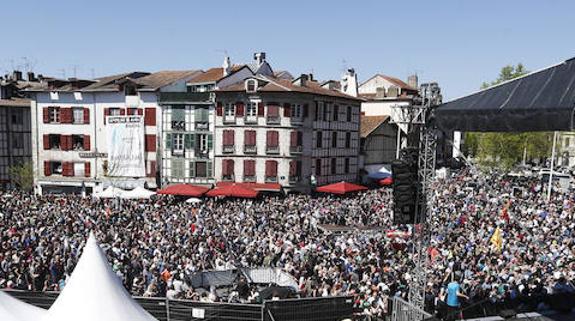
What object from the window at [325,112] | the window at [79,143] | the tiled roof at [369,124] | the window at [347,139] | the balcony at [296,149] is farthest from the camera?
the tiled roof at [369,124]

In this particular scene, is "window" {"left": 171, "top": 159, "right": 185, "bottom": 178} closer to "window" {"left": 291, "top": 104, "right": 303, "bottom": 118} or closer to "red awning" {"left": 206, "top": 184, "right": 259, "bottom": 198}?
"red awning" {"left": 206, "top": 184, "right": 259, "bottom": 198}

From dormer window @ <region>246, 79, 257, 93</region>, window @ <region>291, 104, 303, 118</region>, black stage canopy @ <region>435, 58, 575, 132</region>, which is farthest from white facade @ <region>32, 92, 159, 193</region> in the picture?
black stage canopy @ <region>435, 58, 575, 132</region>

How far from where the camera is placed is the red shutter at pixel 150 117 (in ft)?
121

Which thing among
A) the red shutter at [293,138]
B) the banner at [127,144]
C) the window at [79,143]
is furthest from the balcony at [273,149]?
the window at [79,143]

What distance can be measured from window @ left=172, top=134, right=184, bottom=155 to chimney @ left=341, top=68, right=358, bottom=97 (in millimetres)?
22450

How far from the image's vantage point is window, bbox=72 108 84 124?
3822 centimetres

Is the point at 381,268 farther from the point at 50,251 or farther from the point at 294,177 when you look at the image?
the point at 294,177

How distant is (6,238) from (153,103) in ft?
63.9

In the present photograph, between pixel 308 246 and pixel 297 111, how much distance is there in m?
17.9

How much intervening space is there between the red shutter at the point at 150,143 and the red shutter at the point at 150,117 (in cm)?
94

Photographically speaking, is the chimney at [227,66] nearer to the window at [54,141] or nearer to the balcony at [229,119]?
the balcony at [229,119]

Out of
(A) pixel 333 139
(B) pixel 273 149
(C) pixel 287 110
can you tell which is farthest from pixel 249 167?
(A) pixel 333 139

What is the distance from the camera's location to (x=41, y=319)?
7984 mm

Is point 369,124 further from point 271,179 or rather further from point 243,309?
point 243,309
